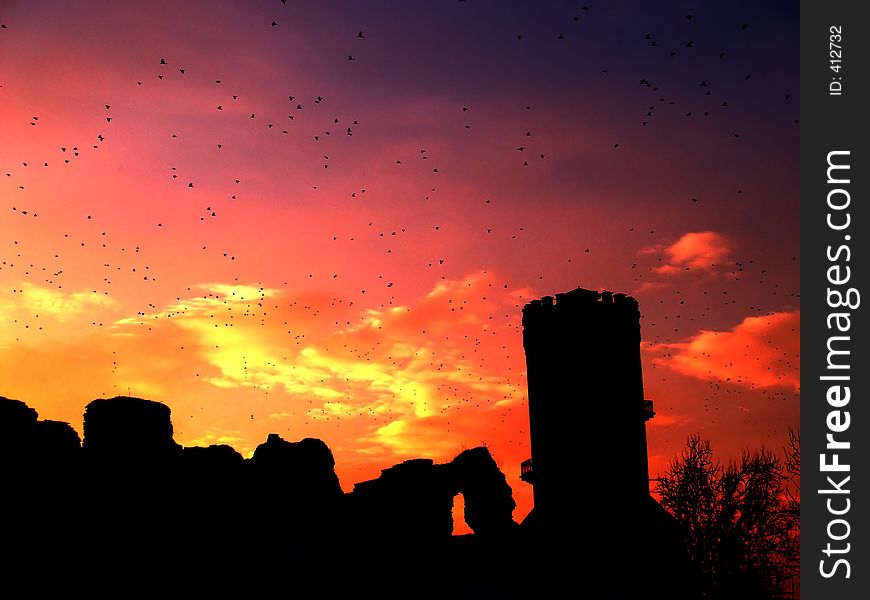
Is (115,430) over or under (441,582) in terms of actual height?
over

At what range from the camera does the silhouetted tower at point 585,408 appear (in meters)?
41.8

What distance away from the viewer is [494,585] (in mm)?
33469

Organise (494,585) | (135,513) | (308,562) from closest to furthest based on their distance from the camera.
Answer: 1. (135,513)
2. (308,562)
3. (494,585)

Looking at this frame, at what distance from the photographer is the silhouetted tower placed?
1644 inches

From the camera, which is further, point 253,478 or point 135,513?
point 253,478

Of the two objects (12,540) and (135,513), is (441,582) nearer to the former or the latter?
(135,513)

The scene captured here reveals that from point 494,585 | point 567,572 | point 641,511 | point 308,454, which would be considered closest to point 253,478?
point 308,454

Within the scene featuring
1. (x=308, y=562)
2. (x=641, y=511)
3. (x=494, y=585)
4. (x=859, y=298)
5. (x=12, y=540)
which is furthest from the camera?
(x=641, y=511)

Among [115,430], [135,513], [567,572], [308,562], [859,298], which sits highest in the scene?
[859,298]

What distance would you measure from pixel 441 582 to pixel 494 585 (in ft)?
12.1

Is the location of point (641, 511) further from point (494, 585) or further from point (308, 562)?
point (308, 562)

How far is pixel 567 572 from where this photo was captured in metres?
39.6

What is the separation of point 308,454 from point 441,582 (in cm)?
726

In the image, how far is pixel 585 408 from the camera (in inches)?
1687
